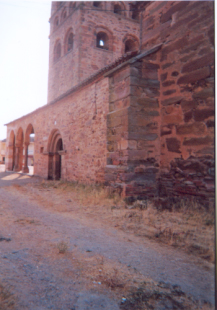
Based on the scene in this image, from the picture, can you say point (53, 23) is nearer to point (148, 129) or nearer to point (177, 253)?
point (148, 129)

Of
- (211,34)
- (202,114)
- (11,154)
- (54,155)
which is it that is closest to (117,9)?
(54,155)

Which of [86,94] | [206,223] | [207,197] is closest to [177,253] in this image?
[206,223]

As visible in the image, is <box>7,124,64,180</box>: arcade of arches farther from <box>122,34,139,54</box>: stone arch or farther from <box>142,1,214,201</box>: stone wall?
<box>122,34,139,54</box>: stone arch

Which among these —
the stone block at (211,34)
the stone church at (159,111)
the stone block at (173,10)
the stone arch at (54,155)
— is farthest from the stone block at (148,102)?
the stone arch at (54,155)

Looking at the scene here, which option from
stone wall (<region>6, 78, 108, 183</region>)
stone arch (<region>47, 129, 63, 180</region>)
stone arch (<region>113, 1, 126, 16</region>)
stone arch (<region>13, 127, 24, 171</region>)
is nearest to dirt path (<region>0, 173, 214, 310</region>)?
stone wall (<region>6, 78, 108, 183</region>)

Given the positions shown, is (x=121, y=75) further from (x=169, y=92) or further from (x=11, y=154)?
(x=11, y=154)

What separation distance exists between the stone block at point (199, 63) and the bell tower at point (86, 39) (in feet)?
39.1

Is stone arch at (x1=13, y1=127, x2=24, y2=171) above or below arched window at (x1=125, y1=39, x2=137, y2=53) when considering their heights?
below

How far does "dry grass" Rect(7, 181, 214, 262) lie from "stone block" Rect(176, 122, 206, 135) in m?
1.53

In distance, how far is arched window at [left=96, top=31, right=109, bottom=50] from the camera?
57.2 ft

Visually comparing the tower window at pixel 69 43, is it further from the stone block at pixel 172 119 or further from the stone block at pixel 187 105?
the stone block at pixel 187 105

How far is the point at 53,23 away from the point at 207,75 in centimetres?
2038

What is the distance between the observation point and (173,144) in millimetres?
5461

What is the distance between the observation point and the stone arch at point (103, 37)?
17.0m
